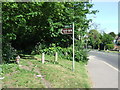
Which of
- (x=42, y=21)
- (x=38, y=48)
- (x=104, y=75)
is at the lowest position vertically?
(x=104, y=75)

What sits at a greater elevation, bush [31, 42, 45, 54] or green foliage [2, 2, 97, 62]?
green foliage [2, 2, 97, 62]

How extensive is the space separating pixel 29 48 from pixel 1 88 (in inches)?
433

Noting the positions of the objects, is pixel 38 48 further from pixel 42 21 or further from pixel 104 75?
pixel 104 75

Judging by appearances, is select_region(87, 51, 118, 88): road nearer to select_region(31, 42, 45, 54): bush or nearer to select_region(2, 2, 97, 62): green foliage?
select_region(2, 2, 97, 62): green foliage

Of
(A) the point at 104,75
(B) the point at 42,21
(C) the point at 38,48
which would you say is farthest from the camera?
(C) the point at 38,48

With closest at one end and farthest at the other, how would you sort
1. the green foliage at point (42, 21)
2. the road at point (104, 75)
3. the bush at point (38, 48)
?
the road at point (104, 75), the green foliage at point (42, 21), the bush at point (38, 48)

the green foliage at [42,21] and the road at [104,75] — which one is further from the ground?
the green foliage at [42,21]

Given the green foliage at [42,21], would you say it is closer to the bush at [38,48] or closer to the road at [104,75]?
the bush at [38,48]

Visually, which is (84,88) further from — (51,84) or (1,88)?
(1,88)

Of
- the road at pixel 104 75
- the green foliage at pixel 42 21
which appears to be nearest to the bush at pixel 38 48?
the green foliage at pixel 42 21

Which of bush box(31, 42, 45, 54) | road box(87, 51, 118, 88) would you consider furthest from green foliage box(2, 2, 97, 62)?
road box(87, 51, 118, 88)

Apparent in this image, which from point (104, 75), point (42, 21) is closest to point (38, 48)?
point (42, 21)

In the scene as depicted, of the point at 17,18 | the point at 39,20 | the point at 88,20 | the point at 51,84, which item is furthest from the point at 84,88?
the point at 88,20

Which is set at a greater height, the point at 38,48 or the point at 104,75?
the point at 38,48
